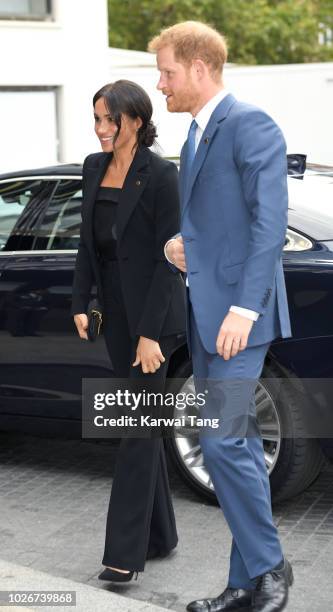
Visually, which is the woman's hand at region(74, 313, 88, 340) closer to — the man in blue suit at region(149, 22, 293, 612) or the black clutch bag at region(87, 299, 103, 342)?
the black clutch bag at region(87, 299, 103, 342)

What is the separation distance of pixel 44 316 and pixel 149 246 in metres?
1.61

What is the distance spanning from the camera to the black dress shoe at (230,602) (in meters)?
4.09

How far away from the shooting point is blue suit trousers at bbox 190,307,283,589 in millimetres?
3951

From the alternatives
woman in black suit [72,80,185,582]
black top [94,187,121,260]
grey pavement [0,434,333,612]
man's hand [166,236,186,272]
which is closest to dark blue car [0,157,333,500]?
grey pavement [0,434,333,612]

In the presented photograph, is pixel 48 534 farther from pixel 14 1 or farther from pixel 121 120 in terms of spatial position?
pixel 14 1

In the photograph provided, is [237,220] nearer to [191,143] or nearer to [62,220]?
[191,143]

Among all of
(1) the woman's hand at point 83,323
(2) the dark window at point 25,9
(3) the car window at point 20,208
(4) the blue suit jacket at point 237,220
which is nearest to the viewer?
(4) the blue suit jacket at point 237,220

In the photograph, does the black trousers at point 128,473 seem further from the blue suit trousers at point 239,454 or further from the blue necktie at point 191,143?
the blue necktie at point 191,143

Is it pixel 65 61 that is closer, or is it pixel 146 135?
pixel 146 135

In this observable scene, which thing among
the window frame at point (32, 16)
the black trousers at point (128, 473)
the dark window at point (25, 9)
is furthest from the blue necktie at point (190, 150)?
the window frame at point (32, 16)

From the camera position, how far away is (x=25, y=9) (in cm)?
2303

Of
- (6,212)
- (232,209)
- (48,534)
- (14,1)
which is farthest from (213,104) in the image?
(14,1)

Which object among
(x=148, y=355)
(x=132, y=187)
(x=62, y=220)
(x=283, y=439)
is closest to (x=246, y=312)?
(x=148, y=355)

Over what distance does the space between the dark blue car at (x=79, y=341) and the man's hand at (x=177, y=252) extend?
1.17 m
